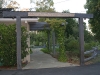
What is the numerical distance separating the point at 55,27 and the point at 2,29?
381 centimetres

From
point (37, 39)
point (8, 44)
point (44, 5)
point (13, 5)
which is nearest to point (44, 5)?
point (44, 5)

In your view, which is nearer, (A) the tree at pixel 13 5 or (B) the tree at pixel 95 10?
(B) the tree at pixel 95 10

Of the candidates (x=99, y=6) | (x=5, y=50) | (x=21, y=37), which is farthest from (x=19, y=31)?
(x=99, y=6)

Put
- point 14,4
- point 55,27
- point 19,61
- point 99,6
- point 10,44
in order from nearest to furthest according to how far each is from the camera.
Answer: point 19,61 < point 10,44 < point 55,27 < point 99,6 < point 14,4

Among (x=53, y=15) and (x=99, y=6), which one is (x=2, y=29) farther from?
(x=99, y=6)

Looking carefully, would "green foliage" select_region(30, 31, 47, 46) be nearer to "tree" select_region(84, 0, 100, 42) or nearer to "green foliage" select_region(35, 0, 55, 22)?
"green foliage" select_region(35, 0, 55, 22)

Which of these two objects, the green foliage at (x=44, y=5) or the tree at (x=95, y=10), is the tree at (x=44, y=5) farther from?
the tree at (x=95, y=10)

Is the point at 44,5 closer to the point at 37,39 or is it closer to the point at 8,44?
the point at 37,39

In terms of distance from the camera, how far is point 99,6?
19219 mm

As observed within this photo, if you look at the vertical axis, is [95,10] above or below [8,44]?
above

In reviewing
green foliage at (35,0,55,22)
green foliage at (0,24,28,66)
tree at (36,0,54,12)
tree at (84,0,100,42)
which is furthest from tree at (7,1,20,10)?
green foliage at (0,24,28,66)

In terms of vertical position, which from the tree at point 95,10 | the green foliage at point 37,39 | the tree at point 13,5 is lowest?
the green foliage at point 37,39

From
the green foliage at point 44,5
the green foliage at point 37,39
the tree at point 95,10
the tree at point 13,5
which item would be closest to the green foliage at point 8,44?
the tree at point 95,10

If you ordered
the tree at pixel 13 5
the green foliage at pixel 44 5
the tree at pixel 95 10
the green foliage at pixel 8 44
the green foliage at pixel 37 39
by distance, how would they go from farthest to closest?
the green foliage at pixel 44 5
the tree at pixel 13 5
the green foliage at pixel 37 39
the tree at pixel 95 10
the green foliage at pixel 8 44
